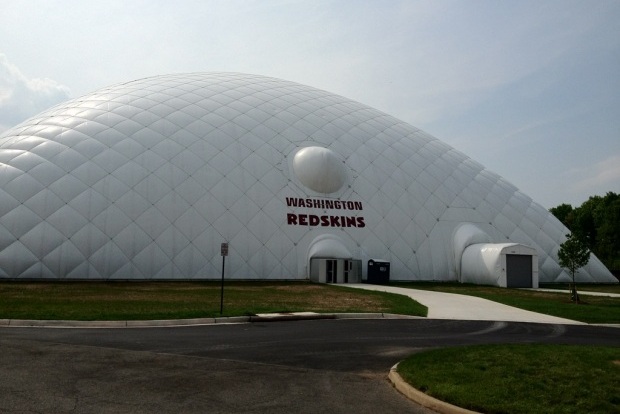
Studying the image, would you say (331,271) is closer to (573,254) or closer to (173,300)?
(573,254)

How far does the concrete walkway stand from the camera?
64.0 ft

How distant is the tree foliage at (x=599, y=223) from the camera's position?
85562mm

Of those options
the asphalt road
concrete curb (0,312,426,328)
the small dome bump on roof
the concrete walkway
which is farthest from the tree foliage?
the asphalt road

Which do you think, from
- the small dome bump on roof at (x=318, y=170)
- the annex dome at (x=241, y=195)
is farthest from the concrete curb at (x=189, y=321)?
the small dome bump on roof at (x=318, y=170)

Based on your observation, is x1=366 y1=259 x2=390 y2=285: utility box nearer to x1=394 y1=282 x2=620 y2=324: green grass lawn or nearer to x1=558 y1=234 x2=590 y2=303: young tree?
x1=394 y1=282 x2=620 y2=324: green grass lawn

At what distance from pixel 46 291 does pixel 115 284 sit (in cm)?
474

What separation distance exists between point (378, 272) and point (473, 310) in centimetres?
1303

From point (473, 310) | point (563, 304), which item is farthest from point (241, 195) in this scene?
point (563, 304)

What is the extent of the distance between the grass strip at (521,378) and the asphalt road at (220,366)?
25.3 inches

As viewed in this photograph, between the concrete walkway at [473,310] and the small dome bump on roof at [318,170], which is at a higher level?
the small dome bump on roof at [318,170]

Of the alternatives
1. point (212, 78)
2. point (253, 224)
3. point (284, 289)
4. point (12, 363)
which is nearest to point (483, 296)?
point (284, 289)

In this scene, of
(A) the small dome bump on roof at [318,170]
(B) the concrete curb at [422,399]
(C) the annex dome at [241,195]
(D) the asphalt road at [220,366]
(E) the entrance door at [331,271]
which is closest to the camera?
(B) the concrete curb at [422,399]

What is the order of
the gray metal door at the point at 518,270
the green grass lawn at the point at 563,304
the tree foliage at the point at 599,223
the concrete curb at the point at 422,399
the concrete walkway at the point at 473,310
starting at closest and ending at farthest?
the concrete curb at the point at 422,399, the concrete walkway at the point at 473,310, the green grass lawn at the point at 563,304, the gray metal door at the point at 518,270, the tree foliage at the point at 599,223

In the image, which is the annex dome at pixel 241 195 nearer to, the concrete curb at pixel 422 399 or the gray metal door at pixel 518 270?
the gray metal door at pixel 518 270
